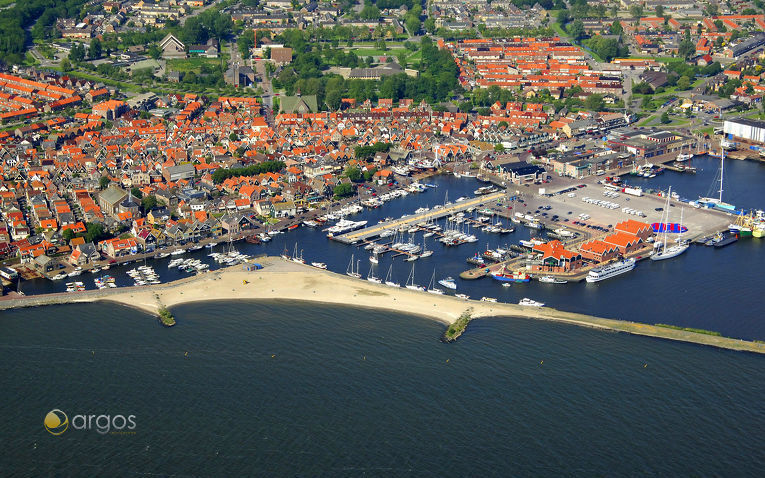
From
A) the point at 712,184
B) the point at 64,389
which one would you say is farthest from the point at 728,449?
the point at 712,184

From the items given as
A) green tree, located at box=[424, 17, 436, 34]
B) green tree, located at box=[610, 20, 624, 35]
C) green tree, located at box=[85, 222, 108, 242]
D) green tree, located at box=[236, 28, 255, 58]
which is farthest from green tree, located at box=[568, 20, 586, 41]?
green tree, located at box=[85, 222, 108, 242]

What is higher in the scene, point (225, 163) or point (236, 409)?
point (225, 163)

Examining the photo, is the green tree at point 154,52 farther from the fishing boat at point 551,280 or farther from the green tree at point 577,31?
the fishing boat at point 551,280

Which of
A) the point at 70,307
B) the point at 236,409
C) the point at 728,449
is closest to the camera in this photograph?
the point at 728,449

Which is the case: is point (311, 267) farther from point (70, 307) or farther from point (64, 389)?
point (64, 389)

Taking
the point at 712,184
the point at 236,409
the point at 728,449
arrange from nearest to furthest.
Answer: the point at 728,449
the point at 236,409
the point at 712,184

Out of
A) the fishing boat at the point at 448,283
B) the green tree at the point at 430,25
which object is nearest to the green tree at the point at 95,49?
the green tree at the point at 430,25
